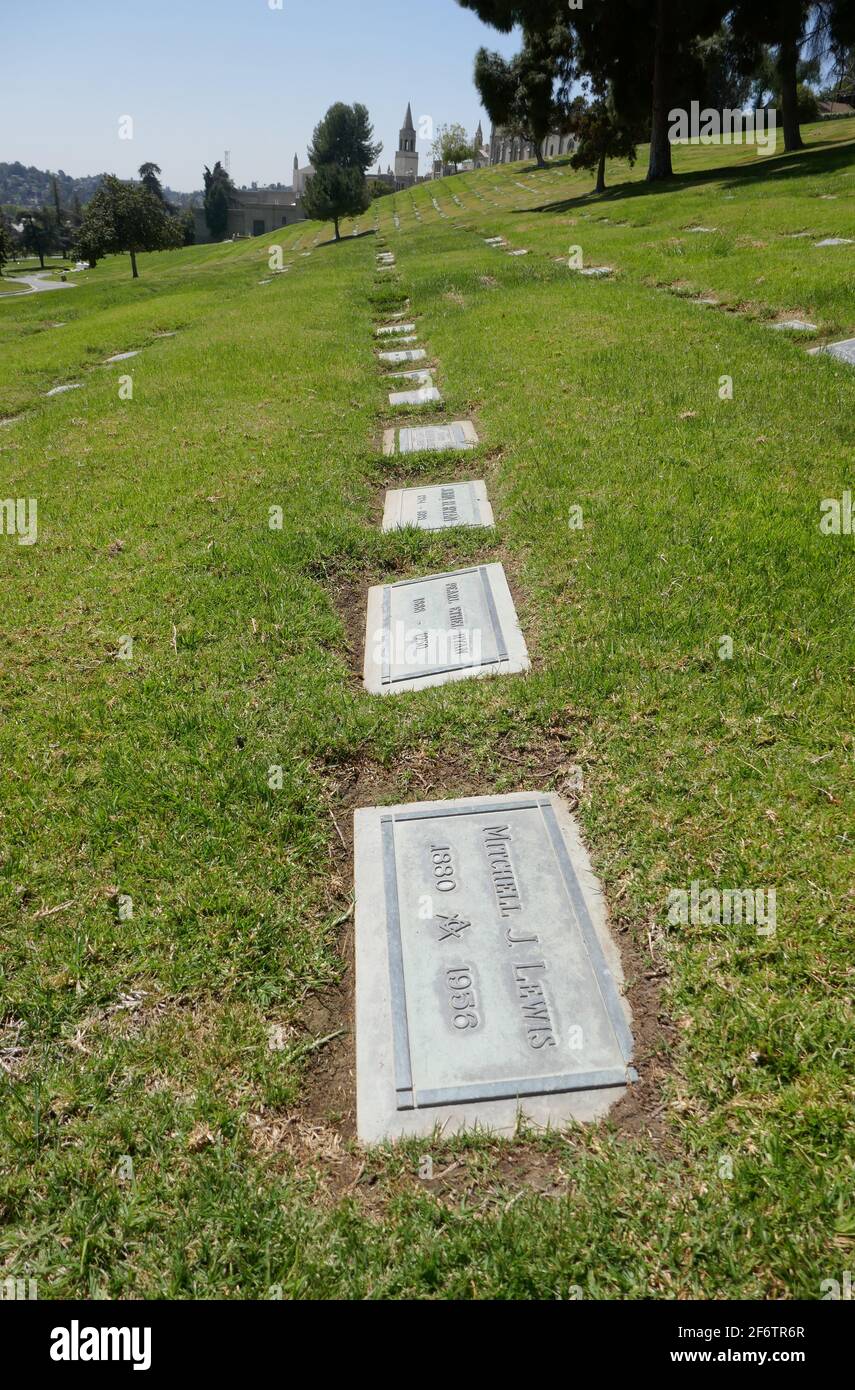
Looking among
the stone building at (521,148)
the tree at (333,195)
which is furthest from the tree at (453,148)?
the tree at (333,195)

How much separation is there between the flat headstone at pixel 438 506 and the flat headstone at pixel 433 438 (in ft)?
2.81

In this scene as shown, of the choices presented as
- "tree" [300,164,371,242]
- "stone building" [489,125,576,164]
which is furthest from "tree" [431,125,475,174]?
"tree" [300,164,371,242]

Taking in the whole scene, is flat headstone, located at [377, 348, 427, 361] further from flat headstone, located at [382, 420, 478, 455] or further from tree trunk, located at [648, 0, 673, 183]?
tree trunk, located at [648, 0, 673, 183]

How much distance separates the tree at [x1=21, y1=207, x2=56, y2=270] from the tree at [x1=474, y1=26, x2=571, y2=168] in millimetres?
78374

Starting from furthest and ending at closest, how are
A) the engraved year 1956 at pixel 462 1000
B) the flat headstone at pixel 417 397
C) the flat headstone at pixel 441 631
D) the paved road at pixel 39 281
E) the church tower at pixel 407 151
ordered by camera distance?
the church tower at pixel 407 151 < the paved road at pixel 39 281 < the flat headstone at pixel 417 397 < the flat headstone at pixel 441 631 < the engraved year 1956 at pixel 462 1000

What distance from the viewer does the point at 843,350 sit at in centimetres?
793

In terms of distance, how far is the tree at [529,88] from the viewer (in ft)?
103

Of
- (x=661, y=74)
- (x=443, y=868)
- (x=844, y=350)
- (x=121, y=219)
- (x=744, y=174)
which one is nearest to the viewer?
(x=443, y=868)

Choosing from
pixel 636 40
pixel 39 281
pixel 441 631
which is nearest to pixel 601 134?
pixel 636 40

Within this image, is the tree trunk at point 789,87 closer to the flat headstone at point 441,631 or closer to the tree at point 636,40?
the tree at point 636,40

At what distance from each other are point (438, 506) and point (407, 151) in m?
154

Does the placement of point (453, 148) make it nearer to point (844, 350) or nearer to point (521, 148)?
point (521, 148)

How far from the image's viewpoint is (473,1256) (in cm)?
A: 204
